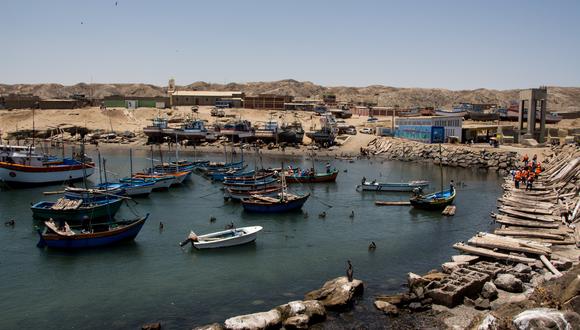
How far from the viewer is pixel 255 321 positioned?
20781 millimetres

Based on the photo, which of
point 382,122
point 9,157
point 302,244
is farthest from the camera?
point 382,122

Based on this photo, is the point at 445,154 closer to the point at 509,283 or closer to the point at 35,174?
the point at 509,283

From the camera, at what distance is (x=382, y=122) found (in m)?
109

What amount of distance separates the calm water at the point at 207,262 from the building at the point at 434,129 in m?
33.9

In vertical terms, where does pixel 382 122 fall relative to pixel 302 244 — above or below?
above

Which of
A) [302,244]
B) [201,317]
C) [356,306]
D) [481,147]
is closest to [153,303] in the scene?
[201,317]

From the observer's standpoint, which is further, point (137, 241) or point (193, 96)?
point (193, 96)

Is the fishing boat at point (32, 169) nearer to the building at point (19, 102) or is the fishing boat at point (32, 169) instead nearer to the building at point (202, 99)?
the building at point (19, 102)

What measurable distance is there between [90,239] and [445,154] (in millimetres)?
54632

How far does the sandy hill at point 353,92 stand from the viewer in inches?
6841

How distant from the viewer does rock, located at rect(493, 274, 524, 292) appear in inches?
939

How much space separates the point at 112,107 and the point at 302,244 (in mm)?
97904

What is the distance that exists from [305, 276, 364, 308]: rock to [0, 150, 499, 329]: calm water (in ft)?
2.84

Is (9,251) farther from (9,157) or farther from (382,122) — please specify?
(382,122)
